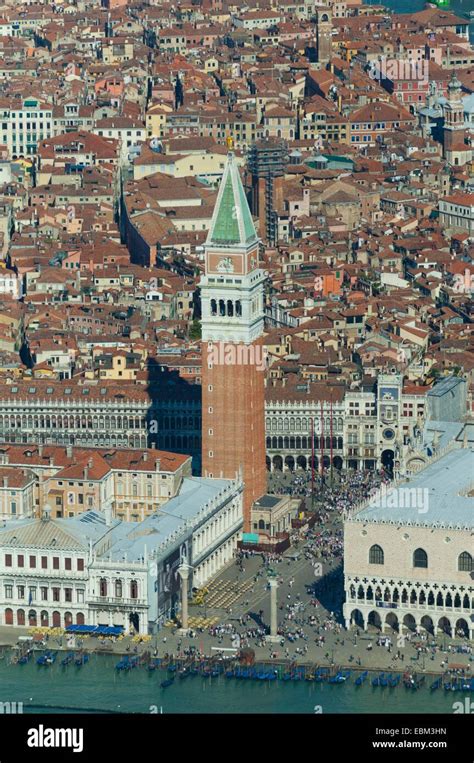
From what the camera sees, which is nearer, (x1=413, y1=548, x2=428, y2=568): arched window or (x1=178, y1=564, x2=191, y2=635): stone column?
(x1=413, y1=548, x2=428, y2=568): arched window

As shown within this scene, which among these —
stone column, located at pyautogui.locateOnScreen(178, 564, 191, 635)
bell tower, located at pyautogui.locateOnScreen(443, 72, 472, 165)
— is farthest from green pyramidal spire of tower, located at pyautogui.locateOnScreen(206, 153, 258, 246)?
bell tower, located at pyautogui.locateOnScreen(443, 72, 472, 165)

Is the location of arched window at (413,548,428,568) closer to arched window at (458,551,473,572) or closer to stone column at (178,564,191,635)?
arched window at (458,551,473,572)

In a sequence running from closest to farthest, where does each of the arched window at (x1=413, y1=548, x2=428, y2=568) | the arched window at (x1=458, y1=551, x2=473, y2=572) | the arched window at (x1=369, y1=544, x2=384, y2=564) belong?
1. the arched window at (x1=458, y1=551, x2=473, y2=572)
2. the arched window at (x1=413, y1=548, x2=428, y2=568)
3. the arched window at (x1=369, y1=544, x2=384, y2=564)

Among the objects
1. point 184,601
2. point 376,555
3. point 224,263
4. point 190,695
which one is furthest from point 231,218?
point 190,695

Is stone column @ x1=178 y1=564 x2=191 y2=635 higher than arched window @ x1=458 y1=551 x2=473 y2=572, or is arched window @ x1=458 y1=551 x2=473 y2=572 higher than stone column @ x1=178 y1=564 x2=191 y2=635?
arched window @ x1=458 y1=551 x2=473 y2=572

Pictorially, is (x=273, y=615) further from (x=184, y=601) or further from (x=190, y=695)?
(x=190, y=695)

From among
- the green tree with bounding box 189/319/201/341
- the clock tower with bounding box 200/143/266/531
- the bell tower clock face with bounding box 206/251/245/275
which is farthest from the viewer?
the green tree with bounding box 189/319/201/341
